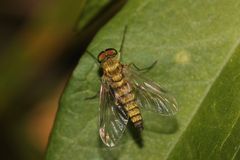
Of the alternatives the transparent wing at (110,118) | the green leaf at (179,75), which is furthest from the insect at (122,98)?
the green leaf at (179,75)

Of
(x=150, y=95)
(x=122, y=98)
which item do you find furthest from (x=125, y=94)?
(x=150, y=95)

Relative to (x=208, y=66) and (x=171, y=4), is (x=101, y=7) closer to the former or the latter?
(x=171, y=4)

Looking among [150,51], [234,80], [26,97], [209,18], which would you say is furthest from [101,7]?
[26,97]

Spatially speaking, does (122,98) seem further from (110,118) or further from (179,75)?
(179,75)

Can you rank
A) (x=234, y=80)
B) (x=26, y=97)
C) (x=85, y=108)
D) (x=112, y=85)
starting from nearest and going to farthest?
(x=234, y=80) < (x=85, y=108) < (x=112, y=85) < (x=26, y=97)

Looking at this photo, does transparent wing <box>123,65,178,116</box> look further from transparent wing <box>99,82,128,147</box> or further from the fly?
transparent wing <box>99,82,128,147</box>

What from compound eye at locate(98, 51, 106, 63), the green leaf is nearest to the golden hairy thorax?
compound eye at locate(98, 51, 106, 63)
